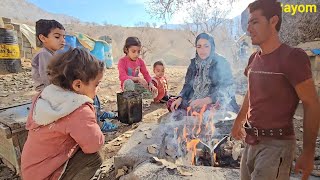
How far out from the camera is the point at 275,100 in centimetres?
161

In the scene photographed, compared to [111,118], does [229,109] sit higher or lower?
higher

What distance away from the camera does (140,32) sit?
46.0 metres

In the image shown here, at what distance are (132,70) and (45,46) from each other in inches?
88.7

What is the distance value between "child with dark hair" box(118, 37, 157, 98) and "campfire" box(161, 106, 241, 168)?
201 centimetres

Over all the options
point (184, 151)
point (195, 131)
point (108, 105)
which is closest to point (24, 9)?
point (108, 105)

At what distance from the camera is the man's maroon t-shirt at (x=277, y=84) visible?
1.48 meters

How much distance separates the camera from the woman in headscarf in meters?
3.95

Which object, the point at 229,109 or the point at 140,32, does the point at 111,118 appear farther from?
the point at 140,32

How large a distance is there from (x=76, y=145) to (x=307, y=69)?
5.39ft

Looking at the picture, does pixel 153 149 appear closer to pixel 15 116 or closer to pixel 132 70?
pixel 15 116

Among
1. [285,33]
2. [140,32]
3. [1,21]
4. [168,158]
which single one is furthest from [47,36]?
[140,32]

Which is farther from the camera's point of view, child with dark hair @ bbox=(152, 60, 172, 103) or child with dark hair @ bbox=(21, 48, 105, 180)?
child with dark hair @ bbox=(152, 60, 172, 103)

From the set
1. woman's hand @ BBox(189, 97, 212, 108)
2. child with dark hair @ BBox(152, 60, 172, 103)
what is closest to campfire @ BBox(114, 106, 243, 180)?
woman's hand @ BBox(189, 97, 212, 108)

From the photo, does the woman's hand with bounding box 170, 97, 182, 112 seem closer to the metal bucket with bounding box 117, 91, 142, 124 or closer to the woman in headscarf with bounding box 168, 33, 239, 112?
the woman in headscarf with bounding box 168, 33, 239, 112
